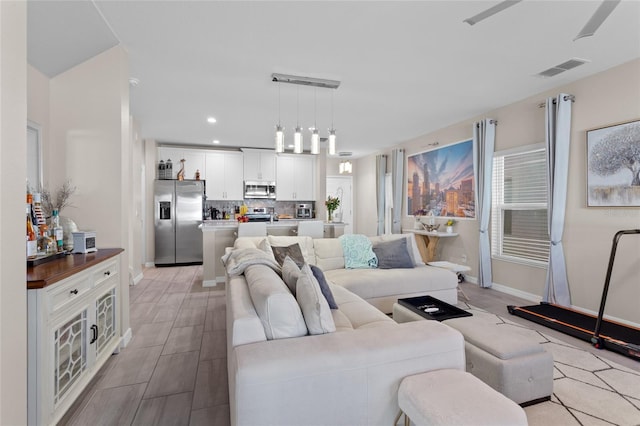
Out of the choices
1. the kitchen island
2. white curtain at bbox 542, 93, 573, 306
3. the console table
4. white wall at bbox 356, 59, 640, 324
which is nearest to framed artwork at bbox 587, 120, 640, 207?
white wall at bbox 356, 59, 640, 324

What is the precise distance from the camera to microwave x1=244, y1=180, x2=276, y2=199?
24.5ft

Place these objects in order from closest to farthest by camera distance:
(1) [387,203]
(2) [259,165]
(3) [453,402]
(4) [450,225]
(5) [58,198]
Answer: (3) [453,402] < (5) [58,198] < (4) [450,225] < (2) [259,165] < (1) [387,203]

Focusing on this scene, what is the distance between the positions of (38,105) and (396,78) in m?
3.43

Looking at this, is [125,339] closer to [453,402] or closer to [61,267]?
[61,267]

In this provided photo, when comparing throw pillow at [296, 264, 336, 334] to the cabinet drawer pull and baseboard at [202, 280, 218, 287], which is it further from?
baseboard at [202, 280, 218, 287]

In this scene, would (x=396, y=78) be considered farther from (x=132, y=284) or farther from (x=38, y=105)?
(x=132, y=284)

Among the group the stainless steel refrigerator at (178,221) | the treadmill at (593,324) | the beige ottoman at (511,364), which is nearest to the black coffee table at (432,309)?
the beige ottoman at (511,364)

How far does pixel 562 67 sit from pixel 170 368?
15.6ft

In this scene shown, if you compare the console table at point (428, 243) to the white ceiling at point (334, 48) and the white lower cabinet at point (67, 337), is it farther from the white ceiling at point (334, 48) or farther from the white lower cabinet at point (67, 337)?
the white lower cabinet at point (67, 337)

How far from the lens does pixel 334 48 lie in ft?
9.41

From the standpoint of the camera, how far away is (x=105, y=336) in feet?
7.98

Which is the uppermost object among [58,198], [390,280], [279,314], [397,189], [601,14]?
[601,14]

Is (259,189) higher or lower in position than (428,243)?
higher

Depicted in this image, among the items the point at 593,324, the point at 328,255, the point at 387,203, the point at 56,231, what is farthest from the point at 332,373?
the point at 387,203
